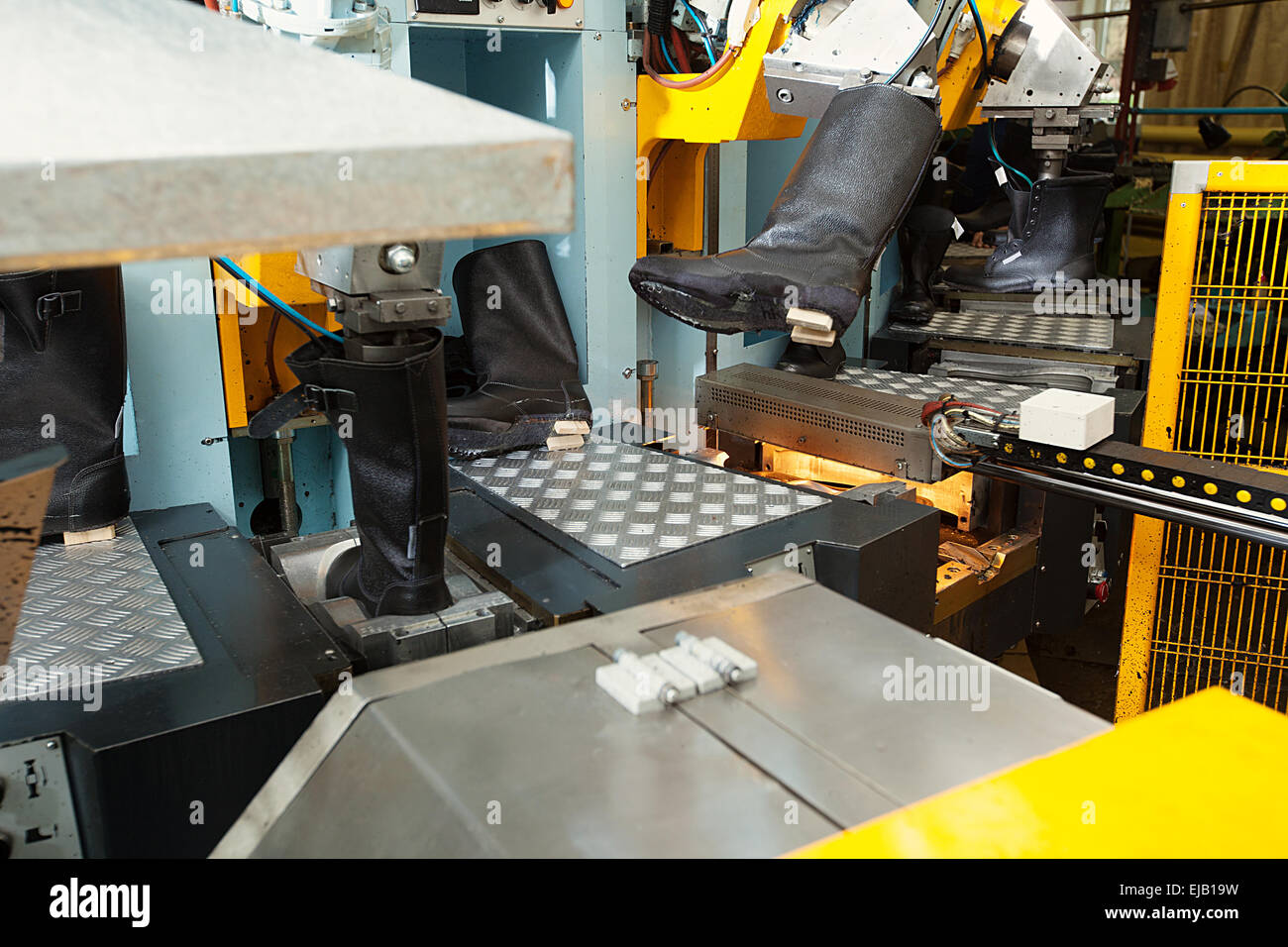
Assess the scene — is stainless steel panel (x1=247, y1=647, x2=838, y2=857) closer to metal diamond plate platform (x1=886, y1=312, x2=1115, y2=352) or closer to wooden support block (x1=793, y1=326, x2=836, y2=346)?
wooden support block (x1=793, y1=326, x2=836, y2=346)

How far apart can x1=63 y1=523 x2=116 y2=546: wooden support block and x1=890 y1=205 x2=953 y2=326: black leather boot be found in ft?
11.9

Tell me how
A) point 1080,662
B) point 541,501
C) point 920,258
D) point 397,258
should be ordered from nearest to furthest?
1. point 397,258
2. point 541,501
3. point 1080,662
4. point 920,258

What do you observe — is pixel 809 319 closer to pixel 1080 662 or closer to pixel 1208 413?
pixel 1208 413

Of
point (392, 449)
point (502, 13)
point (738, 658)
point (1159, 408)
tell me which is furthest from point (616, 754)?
point (1159, 408)

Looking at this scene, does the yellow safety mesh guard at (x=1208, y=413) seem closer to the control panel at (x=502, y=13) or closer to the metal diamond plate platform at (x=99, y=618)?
the control panel at (x=502, y=13)

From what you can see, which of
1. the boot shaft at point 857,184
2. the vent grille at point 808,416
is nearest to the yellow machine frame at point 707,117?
the boot shaft at point 857,184

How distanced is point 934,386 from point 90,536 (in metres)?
2.98

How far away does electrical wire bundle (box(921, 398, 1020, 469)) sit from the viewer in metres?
3.11

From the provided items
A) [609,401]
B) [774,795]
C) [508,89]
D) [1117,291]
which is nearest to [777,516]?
[609,401]

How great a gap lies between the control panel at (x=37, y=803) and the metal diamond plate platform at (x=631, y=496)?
1.17m

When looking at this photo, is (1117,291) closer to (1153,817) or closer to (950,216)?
(950,216)

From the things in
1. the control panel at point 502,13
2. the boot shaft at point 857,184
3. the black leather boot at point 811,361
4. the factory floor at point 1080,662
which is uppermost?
the control panel at point 502,13

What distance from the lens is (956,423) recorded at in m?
3.19

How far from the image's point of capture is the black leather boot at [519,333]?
337 cm
